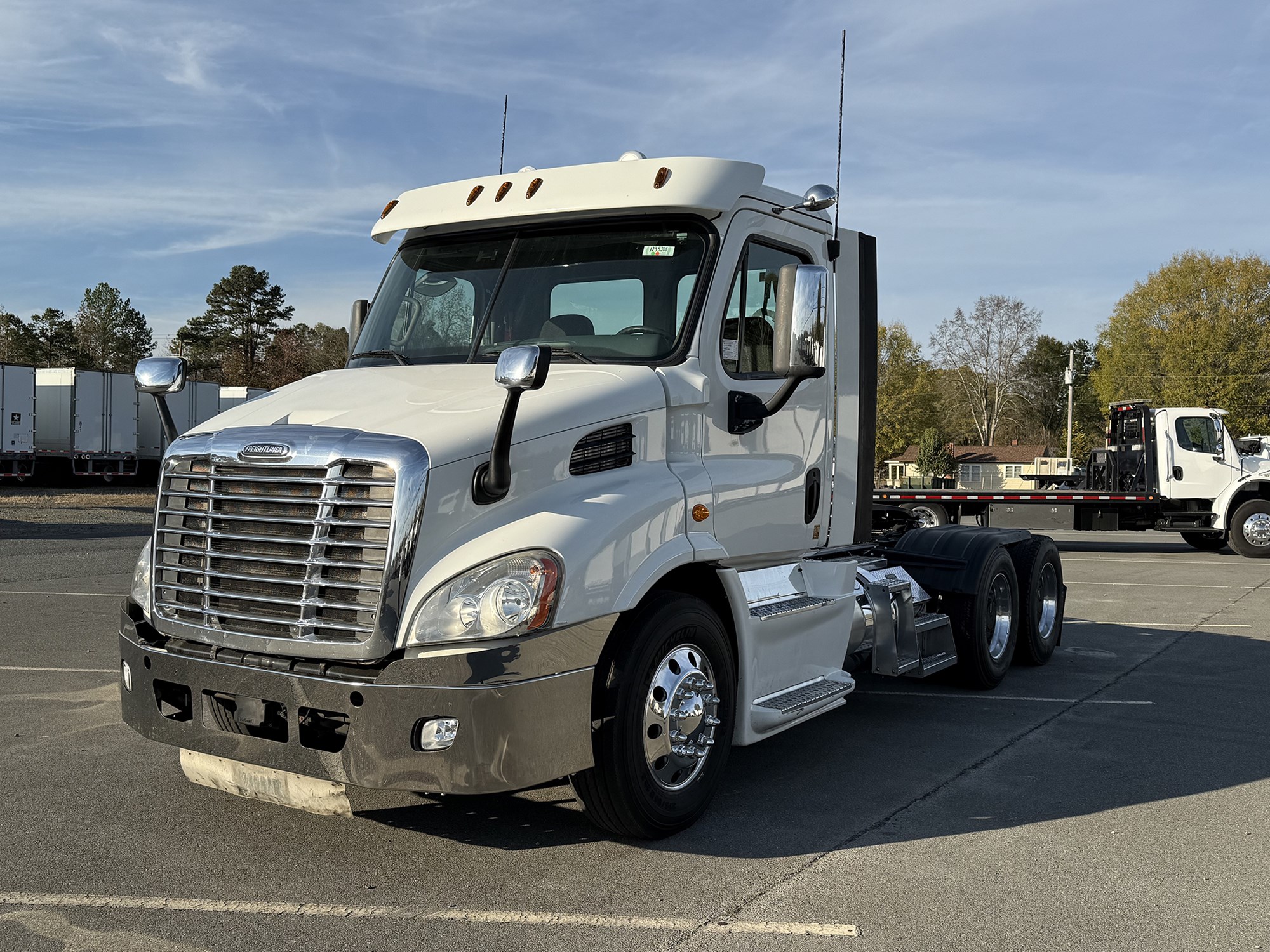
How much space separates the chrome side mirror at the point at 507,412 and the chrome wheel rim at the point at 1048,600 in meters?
6.01

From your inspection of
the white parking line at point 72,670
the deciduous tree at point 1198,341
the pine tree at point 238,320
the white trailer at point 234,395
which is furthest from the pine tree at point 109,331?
the white parking line at point 72,670

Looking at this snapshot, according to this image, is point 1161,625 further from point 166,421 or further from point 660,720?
point 166,421

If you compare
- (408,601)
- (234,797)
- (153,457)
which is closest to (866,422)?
(408,601)

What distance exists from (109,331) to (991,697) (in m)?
91.5

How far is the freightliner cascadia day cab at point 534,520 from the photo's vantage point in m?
4.08

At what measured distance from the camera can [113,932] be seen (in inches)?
148

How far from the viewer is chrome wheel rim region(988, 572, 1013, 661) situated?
8.17m

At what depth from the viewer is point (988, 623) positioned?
802cm

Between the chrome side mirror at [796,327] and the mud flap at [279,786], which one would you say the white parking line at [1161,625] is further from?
Result: the mud flap at [279,786]

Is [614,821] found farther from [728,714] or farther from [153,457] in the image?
[153,457]

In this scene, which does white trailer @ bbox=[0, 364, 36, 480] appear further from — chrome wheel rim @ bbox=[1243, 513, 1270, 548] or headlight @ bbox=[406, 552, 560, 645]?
headlight @ bbox=[406, 552, 560, 645]

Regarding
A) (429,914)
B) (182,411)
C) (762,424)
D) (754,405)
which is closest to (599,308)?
(754,405)

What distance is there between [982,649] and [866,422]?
86.0 inches

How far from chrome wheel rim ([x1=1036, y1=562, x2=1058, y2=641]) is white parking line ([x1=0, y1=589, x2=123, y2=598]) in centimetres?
941
